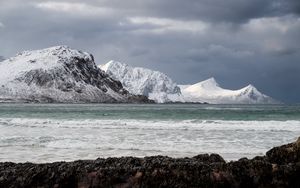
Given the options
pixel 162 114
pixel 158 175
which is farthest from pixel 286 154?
pixel 162 114

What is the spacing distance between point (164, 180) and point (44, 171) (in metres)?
1.74

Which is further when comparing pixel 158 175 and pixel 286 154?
pixel 286 154

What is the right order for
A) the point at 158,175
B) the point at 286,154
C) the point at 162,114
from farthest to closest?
the point at 162,114 → the point at 286,154 → the point at 158,175

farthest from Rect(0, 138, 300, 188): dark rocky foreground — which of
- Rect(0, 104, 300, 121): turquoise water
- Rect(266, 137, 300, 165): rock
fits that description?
Rect(0, 104, 300, 121): turquoise water

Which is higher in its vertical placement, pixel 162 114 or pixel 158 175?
pixel 158 175

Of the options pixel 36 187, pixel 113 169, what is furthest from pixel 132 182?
pixel 36 187

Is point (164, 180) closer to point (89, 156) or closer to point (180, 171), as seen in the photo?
point (180, 171)

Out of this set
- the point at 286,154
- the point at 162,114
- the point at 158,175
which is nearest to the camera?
the point at 158,175

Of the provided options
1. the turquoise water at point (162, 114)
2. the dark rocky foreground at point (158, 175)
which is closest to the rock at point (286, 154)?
the dark rocky foreground at point (158, 175)

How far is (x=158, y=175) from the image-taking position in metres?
6.25

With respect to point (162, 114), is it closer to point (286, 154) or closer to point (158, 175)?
point (286, 154)

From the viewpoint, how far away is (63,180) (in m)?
6.41

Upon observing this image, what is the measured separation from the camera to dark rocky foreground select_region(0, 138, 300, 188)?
621 centimetres

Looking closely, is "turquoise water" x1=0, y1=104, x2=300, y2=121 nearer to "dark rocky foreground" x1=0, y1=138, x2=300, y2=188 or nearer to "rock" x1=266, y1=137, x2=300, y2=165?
"rock" x1=266, y1=137, x2=300, y2=165
